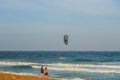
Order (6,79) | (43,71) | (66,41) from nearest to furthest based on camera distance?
(6,79) < (66,41) < (43,71)

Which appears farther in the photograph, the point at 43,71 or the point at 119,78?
the point at 119,78

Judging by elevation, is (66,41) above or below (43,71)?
above

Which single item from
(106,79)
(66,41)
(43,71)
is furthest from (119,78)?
(66,41)

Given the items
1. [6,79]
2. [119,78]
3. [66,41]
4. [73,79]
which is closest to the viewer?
[6,79]

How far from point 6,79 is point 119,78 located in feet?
64.4

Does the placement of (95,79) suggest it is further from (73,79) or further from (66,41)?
(66,41)

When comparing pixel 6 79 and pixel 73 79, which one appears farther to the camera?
pixel 73 79

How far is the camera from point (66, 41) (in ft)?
64.2

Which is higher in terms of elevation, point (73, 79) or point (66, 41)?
point (66, 41)

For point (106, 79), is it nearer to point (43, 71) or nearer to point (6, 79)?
point (43, 71)

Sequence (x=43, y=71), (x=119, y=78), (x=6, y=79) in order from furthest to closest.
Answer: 1. (x=119, y=78)
2. (x=43, y=71)
3. (x=6, y=79)

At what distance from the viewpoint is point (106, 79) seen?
A: 33.8 meters

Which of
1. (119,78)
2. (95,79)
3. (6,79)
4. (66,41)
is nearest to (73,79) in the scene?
(95,79)

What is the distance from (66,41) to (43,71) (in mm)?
7449
